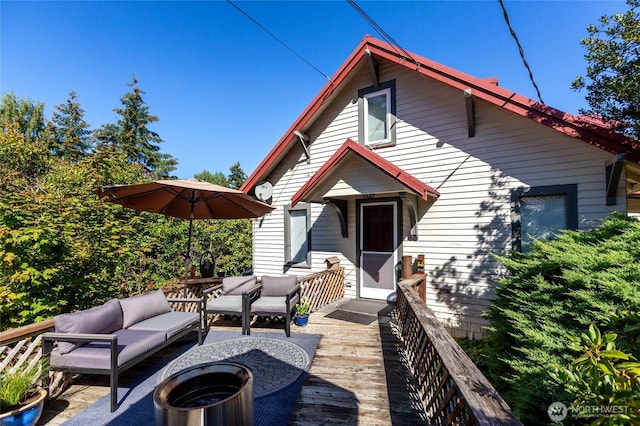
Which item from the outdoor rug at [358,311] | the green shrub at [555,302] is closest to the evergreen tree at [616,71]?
the green shrub at [555,302]

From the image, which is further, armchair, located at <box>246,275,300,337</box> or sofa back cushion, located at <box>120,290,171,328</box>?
armchair, located at <box>246,275,300,337</box>

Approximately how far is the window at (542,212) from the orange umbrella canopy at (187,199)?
15.8 feet

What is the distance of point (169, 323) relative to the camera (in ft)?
13.0

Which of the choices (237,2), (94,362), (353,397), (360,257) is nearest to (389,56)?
(237,2)

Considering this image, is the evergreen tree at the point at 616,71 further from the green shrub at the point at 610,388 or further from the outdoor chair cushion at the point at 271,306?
the outdoor chair cushion at the point at 271,306

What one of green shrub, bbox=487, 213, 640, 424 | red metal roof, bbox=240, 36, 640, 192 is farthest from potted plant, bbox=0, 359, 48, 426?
red metal roof, bbox=240, 36, 640, 192

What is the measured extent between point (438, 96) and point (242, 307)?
19.7ft

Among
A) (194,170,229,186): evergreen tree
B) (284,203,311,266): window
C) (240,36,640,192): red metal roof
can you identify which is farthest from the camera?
(194,170,229,186): evergreen tree

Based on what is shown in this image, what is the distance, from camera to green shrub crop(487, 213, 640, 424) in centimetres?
213

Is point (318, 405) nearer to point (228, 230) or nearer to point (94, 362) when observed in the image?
point (94, 362)

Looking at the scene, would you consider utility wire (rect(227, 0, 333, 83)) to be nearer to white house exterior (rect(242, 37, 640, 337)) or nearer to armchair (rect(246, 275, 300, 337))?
white house exterior (rect(242, 37, 640, 337))

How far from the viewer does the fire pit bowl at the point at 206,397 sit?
1.47m

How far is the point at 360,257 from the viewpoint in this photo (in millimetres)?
6914

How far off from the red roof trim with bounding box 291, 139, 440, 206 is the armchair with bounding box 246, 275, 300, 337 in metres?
1.82
